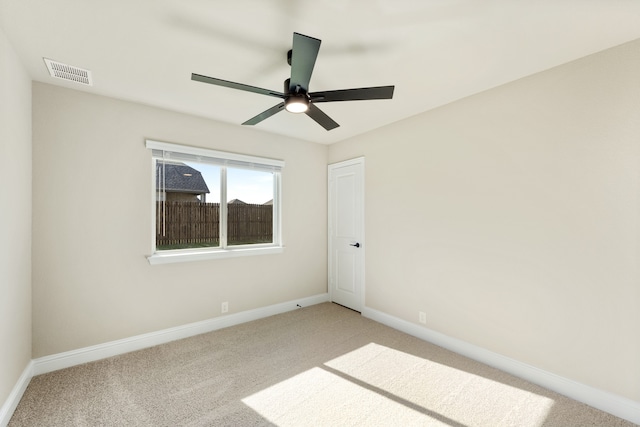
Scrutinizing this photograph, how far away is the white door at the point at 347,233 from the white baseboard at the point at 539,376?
0.89 m

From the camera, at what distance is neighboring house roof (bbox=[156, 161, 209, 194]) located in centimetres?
302

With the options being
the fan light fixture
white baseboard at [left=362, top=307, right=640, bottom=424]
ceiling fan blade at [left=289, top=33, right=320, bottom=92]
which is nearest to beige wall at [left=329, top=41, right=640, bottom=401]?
white baseboard at [left=362, top=307, right=640, bottom=424]

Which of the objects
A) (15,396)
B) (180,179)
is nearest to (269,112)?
(180,179)

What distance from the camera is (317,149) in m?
4.30

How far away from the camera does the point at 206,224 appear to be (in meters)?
3.36

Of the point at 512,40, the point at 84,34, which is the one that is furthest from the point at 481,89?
the point at 84,34

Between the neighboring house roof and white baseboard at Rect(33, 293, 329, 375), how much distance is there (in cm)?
154

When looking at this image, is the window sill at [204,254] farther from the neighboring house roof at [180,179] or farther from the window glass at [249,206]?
the neighboring house roof at [180,179]

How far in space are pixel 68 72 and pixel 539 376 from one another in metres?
4.53

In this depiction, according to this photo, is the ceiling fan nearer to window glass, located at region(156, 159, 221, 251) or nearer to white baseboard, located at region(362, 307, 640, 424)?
window glass, located at region(156, 159, 221, 251)

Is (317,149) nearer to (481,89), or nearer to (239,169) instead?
(239,169)

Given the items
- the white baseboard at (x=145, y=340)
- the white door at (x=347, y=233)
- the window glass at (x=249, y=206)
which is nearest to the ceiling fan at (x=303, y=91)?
the window glass at (x=249, y=206)

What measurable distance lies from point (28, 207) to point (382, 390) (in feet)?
10.5

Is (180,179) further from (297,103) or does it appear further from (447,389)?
(447,389)
